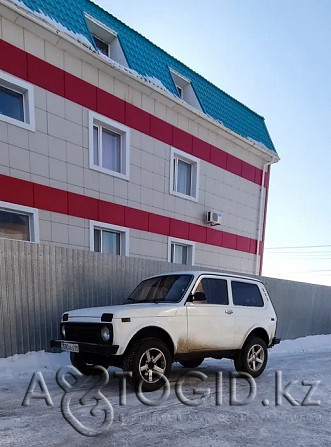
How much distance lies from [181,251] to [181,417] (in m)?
8.58

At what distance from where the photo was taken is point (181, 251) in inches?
490

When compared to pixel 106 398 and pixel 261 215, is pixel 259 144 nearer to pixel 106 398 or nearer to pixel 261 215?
pixel 261 215

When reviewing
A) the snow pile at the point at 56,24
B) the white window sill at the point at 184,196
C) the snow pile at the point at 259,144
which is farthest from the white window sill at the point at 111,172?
the snow pile at the point at 259,144

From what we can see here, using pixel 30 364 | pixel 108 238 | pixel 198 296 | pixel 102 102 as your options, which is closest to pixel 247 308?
pixel 198 296

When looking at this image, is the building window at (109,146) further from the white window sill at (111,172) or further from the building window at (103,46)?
the building window at (103,46)

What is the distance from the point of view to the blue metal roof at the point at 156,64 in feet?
29.2

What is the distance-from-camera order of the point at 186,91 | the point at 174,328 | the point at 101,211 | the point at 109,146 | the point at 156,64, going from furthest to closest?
the point at 186,91
the point at 156,64
the point at 109,146
the point at 101,211
the point at 174,328

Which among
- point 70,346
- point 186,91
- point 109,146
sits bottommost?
point 70,346

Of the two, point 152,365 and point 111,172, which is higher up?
point 111,172

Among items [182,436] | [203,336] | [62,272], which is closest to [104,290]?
[62,272]

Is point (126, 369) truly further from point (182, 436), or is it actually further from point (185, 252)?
point (185, 252)

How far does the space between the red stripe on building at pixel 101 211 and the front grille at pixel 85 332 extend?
3842 mm

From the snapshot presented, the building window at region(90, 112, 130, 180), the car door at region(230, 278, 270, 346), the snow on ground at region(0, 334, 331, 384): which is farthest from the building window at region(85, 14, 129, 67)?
the snow on ground at region(0, 334, 331, 384)

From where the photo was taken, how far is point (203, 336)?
18.3 ft
